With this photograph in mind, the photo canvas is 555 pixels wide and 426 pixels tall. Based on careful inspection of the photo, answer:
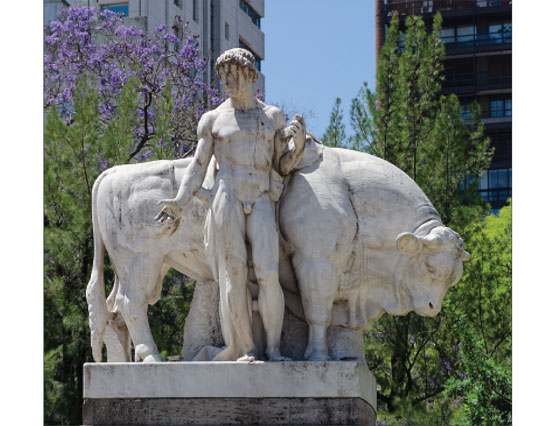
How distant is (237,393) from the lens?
767cm

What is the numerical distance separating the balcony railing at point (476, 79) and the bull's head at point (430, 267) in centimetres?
4064

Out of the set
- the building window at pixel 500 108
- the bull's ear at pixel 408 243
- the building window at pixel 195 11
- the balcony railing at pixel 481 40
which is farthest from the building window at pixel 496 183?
the bull's ear at pixel 408 243

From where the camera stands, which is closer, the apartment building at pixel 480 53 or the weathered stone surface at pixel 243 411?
the weathered stone surface at pixel 243 411

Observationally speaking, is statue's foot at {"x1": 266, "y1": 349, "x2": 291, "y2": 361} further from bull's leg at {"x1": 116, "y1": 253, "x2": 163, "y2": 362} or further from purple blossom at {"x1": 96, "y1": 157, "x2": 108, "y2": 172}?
purple blossom at {"x1": 96, "y1": 157, "x2": 108, "y2": 172}

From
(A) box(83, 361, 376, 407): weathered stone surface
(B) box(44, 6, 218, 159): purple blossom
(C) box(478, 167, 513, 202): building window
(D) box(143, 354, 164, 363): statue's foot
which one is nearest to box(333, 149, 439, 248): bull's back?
(A) box(83, 361, 376, 407): weathered stone surface

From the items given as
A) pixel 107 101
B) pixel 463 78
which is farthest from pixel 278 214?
pixel 463 78

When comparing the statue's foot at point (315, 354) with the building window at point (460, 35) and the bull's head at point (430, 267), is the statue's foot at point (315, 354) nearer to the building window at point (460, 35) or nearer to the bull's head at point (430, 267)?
the bull's head at point (430, 267)

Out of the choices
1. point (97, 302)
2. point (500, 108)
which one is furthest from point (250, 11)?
point (97, 302)

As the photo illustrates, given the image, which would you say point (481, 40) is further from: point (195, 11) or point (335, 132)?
point (335, 132)

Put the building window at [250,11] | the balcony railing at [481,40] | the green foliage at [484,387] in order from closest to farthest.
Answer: the green foliage at [484,387], the building window at [250,11], the balcony railing at [481,40]

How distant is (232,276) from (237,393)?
880mm

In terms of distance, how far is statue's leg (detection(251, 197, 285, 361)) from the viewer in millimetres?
7836

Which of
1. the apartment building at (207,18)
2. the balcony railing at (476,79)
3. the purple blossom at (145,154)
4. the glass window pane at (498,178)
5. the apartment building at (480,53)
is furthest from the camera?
the balcony railing at (476,79)

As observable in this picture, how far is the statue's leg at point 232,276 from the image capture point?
7855mm
